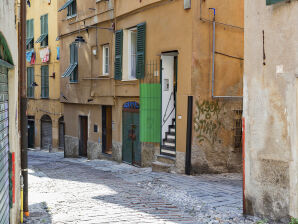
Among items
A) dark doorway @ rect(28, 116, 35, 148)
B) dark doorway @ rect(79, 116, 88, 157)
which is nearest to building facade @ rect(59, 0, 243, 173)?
dark doorway @ rect(79, 116, 88, 157)

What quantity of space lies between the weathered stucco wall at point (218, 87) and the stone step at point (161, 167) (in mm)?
828

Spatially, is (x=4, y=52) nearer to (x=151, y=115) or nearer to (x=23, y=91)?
(x=23, y=91)

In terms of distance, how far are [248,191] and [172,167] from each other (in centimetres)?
525

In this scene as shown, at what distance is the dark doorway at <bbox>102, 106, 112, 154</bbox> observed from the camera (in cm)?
1798

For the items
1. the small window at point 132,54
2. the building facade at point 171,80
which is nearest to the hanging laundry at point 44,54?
the building facade at point 171,80

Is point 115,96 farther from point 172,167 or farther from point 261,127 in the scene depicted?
point 261,127

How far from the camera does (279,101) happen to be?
7.02m

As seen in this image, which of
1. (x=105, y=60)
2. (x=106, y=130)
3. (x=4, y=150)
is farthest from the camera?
(x=106, y=130)

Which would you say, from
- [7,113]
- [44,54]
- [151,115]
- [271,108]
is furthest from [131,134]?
[44,54]

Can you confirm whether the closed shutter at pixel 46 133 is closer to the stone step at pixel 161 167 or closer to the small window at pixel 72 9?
the small window at pixel 72 9

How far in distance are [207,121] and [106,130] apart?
21.1 feet

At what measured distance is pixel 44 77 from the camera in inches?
1036

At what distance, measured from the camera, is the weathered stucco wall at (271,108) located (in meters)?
6.77

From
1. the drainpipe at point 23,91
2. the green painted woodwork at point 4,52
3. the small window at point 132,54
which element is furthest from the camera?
the small window at point 132,54
